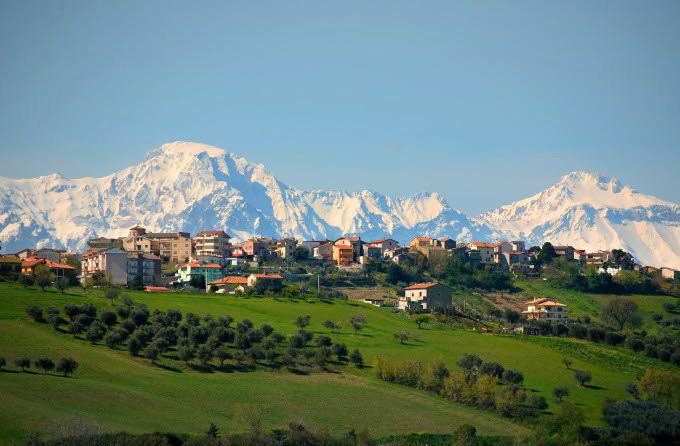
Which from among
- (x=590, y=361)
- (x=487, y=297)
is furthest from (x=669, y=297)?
(x=590, y=361)

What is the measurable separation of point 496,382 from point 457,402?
761 cm

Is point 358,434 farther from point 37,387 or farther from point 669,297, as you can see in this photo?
point 669,297

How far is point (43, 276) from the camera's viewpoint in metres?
102

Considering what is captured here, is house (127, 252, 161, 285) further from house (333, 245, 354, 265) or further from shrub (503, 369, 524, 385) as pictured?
shrub (503, 369, 524, 385)

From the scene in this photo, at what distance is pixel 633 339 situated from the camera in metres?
107

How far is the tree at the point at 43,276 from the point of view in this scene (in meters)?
100

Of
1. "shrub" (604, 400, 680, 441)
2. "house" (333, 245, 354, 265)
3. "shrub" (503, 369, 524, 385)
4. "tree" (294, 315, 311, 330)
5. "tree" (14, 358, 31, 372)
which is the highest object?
Result: "house" (333, 245, 354, 265)

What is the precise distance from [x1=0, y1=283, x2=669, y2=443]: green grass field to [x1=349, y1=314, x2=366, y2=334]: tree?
Result: 2.98 feet

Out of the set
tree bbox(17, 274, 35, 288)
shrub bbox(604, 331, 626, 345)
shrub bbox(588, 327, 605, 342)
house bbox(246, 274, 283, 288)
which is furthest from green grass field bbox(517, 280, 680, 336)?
tree bbox(17, 274, 35, 288)

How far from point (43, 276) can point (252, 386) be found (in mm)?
42273

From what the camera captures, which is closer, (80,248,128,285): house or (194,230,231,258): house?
(80,248,128,285): house

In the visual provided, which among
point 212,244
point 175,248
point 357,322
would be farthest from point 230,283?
point 212,244

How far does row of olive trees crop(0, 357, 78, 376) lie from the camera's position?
6600cm

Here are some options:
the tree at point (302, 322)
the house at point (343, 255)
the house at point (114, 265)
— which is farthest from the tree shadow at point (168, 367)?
the house at point (343, 255)
